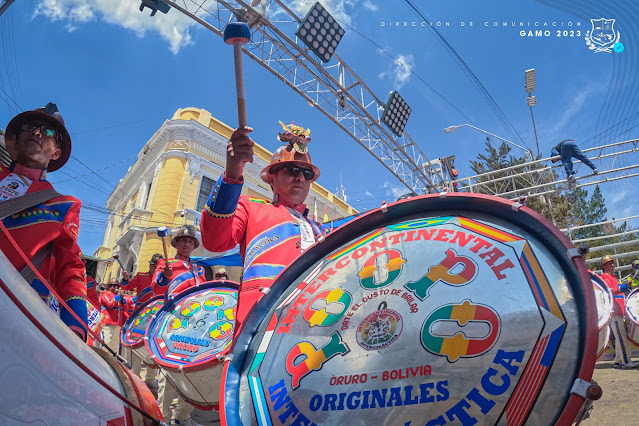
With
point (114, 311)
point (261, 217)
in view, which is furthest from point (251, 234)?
point (114, 311)

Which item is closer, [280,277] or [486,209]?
[486,209]

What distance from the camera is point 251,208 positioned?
2.40 m

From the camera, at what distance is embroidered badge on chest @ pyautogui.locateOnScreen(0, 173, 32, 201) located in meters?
1.95

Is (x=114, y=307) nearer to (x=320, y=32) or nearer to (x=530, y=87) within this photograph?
(x=320, y=32)

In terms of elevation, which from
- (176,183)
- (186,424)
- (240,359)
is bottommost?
(186,424)

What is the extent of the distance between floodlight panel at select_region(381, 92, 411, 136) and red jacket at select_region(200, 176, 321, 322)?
36.1 ft

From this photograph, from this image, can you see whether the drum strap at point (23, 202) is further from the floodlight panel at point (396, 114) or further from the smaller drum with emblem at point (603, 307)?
the floodlight panel at point (396, 114)

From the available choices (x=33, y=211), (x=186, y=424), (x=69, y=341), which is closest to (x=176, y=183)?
(x=186, y=424)

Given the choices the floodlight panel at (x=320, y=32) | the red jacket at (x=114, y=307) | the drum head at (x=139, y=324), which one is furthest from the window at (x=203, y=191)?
the drum head at (x=139, y=324)

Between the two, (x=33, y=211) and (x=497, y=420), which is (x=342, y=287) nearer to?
(x=497, y=420)

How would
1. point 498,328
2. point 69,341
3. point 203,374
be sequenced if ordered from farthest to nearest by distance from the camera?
point 203,374 < point 498,328 < point 69,341

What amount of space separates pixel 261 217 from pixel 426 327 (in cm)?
142

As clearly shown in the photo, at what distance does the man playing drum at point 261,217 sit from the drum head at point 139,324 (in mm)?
2371

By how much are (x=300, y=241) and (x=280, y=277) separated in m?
0.74
